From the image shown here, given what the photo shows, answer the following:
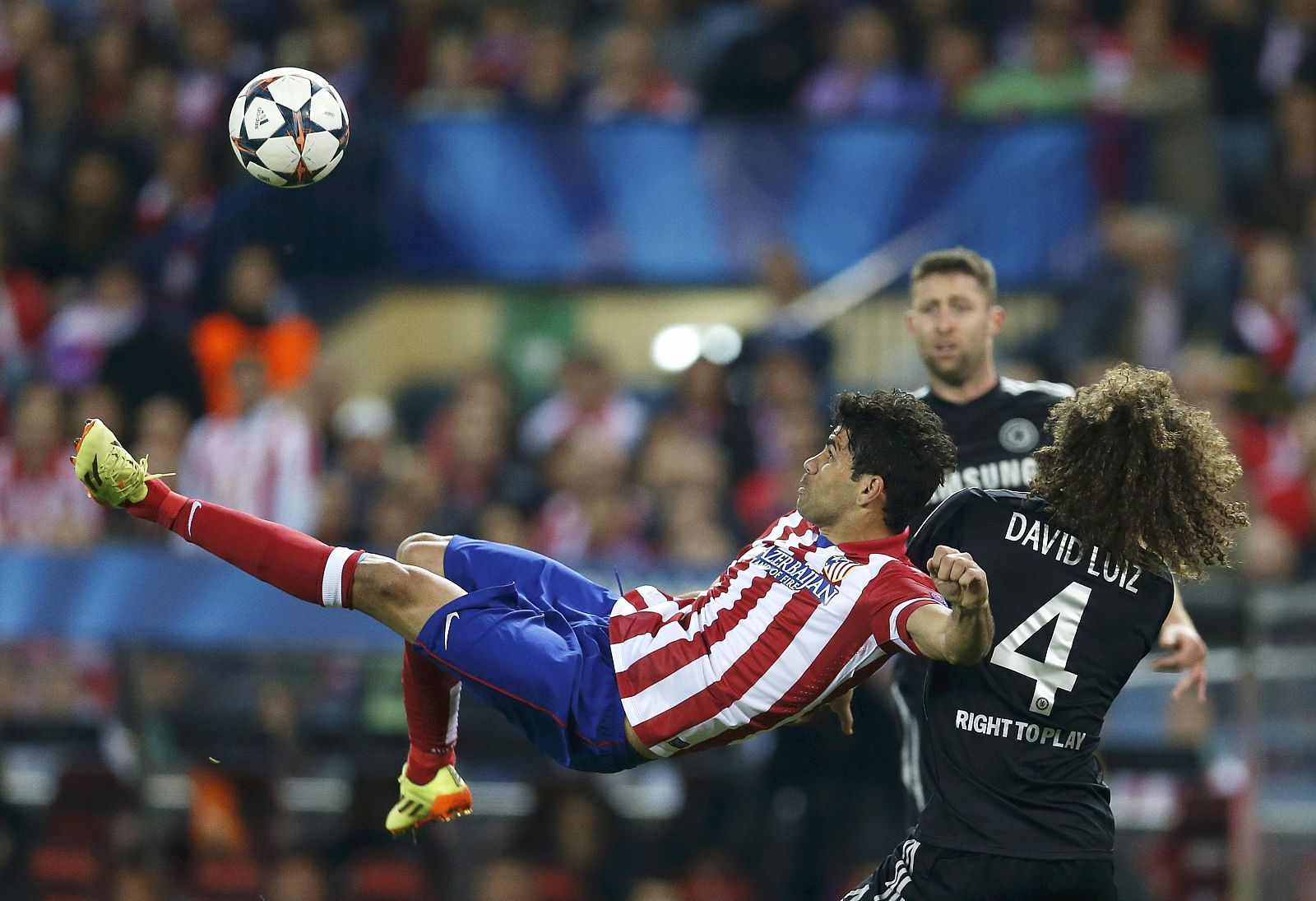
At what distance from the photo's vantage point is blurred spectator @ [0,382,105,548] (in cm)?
1093

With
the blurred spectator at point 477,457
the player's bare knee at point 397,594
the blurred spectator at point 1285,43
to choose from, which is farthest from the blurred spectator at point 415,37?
the player's bare knee at point 397,594

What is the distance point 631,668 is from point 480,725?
398 cm

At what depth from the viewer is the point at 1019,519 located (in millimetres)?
5078

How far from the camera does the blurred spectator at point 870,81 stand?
12.2 meters

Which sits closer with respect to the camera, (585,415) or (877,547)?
(877,547)

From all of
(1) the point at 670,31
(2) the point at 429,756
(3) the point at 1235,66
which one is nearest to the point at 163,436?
(1) the point at 670,31

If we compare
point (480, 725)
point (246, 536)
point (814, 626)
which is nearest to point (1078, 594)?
point (814, 626)

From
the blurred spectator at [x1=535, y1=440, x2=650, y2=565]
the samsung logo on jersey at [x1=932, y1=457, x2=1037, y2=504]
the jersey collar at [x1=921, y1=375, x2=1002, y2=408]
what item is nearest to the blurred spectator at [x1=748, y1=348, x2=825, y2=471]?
the blurred spectator at [x1=535, y1=440, x2=650, y2=565]

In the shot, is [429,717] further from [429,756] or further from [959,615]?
[959,615]

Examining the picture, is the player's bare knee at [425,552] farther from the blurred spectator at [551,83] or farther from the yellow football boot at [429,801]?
the blurred spectator at [551,83]

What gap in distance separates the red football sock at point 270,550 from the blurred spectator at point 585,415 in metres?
5.47

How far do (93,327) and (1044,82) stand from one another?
6496 millimetres

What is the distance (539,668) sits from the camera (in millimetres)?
5418

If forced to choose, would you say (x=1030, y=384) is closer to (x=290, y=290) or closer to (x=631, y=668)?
(x=631, y=668)
